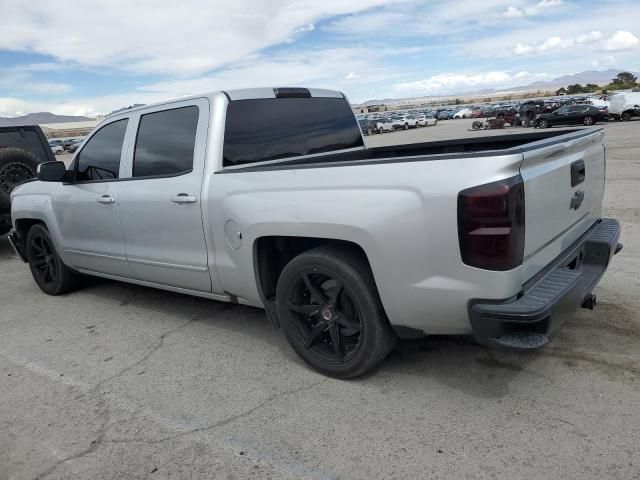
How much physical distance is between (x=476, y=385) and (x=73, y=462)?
7.57ft

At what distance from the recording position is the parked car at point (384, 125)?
A: 51.9 metres

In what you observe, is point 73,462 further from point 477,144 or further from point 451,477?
point 477,144

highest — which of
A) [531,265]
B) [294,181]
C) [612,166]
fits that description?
[294,181]

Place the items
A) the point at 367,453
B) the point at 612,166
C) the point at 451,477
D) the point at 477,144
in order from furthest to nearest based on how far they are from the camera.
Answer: the point at 612,166
the point at 477,144
the point at 367,453
the point at 451,477

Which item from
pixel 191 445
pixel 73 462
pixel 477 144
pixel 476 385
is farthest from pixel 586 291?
pixel 73 462

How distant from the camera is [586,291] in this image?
3.07 metres

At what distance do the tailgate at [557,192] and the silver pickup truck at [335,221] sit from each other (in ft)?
0.05

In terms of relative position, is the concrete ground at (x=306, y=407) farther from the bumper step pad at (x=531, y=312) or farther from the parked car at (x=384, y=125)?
the parked car at (x=384, y=125)

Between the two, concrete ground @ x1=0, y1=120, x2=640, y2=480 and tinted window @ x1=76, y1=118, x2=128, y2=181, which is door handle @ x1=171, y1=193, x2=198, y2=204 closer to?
tinted window @ x1=76, y1=118, x2=128, y2=181

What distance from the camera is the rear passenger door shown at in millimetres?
3850

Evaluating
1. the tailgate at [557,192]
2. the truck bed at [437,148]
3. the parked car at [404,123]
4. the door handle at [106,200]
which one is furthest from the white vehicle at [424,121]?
the tailgate at [557,192]

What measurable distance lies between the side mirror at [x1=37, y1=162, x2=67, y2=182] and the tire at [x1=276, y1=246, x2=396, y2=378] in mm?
2688

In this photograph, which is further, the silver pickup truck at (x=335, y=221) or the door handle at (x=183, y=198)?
the door handle at (x=183, y=198)

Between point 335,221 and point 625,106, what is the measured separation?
33.4 meters
